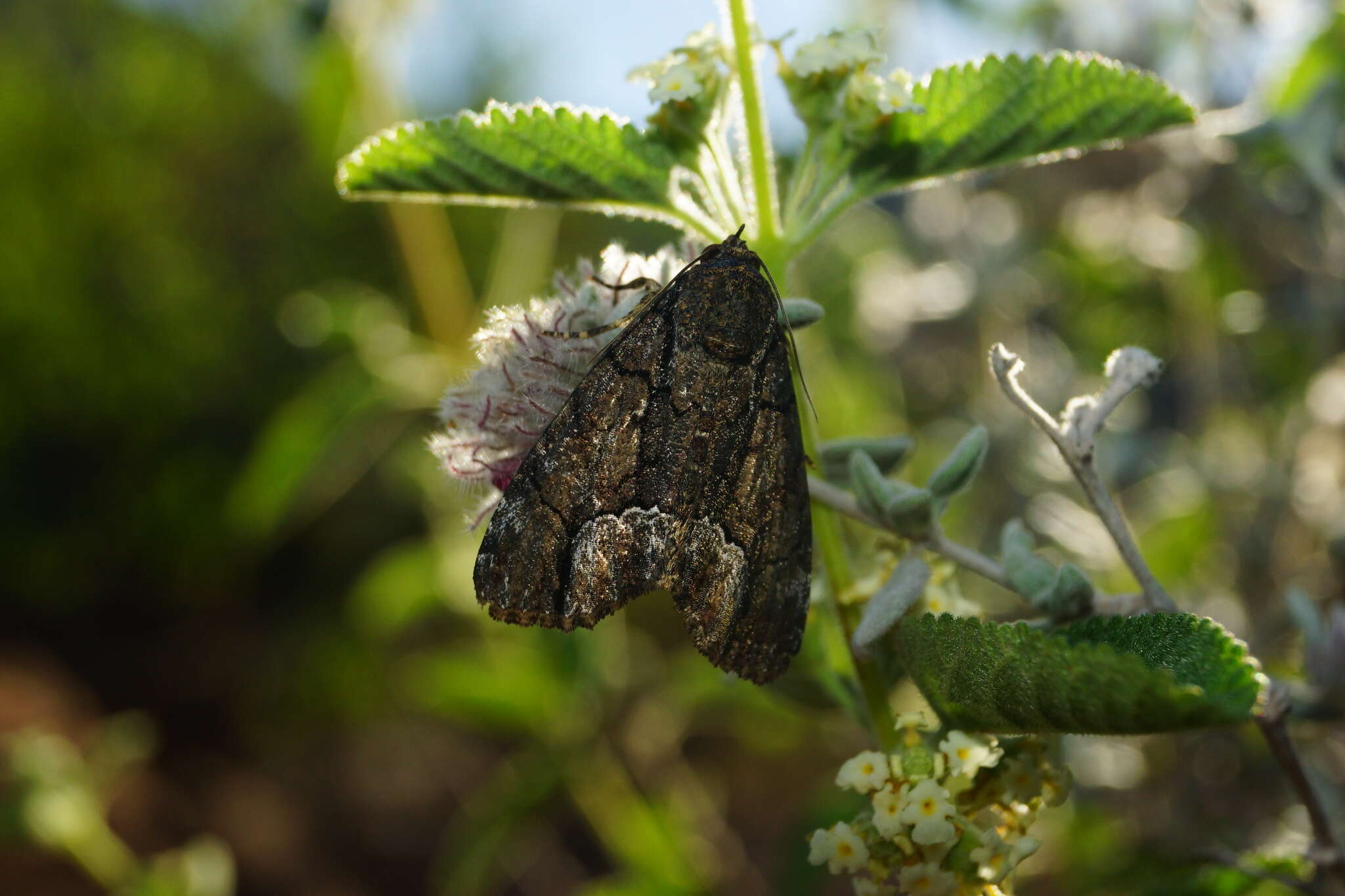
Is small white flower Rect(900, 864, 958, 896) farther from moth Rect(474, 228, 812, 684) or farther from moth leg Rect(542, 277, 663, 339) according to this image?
moth leg Rect(542, 277, 663, 339)

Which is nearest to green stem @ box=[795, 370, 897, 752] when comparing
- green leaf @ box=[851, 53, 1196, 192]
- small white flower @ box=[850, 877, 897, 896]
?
small white flower @ box=[850, 877, 897, 896]

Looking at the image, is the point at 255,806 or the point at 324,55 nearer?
the point at 324,55

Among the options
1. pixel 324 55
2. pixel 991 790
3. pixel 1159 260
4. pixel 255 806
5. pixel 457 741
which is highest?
pixel 324 55

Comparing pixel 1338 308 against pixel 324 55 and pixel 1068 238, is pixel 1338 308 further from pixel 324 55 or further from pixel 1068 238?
pixel 324 55

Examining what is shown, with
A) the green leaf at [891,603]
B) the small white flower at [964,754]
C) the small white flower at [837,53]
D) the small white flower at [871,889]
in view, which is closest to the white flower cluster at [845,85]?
the small white flower at [837,53]

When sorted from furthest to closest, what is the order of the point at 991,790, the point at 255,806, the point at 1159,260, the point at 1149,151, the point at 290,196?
the point at 290,196 < the point at 255,806 < the point at 1149,151 < the point at 1159,260 < the point at 991,790

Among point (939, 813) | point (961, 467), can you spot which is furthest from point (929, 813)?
point (961, 467)

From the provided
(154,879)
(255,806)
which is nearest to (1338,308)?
(154,879)

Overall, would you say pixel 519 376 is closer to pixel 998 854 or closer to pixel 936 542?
pixel 936 542

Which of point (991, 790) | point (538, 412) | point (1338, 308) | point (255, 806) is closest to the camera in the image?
point (991, 790)
